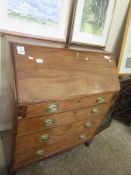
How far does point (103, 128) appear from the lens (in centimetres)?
221

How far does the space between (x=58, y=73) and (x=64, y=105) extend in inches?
9.4

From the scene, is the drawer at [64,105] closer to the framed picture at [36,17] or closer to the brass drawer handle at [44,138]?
the brass drawer handle at [44,138]

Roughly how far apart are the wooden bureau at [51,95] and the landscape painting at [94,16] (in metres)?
0.35

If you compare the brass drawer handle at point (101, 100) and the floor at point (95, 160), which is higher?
the brass drawer handle at point (101, 100)

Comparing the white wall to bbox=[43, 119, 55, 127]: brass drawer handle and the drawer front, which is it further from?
bbox=[43, 119, 55, 127]: brass drawer handle

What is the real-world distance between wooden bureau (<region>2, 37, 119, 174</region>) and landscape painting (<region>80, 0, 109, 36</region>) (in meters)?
0.35

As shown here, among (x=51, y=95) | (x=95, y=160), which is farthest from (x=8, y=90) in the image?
(x=95, y=160)

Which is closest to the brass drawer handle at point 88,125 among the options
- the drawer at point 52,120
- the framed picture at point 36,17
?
the drawer at point 52,120

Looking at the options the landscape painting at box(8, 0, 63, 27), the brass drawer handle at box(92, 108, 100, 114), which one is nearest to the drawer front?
the brass drawer handle at box(92, 108, 100, 114)

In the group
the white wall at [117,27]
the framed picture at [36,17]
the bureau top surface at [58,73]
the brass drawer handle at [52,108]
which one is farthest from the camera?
the white wall at [117,27]

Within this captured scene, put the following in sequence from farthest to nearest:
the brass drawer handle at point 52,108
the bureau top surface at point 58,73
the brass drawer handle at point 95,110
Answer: the brass drawer handle at point 95,110 → the brass drawer handle at point 52,108 → the bureau top surface at point 58,73

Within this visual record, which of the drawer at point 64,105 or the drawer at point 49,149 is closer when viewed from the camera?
the drawer at point 64,105

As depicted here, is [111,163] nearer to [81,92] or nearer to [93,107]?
[93,107]

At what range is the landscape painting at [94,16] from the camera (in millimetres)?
1555
